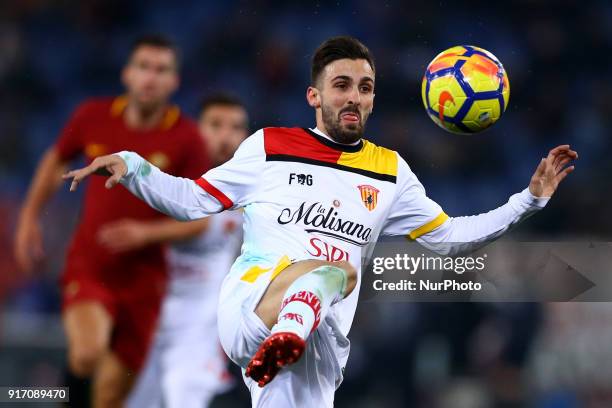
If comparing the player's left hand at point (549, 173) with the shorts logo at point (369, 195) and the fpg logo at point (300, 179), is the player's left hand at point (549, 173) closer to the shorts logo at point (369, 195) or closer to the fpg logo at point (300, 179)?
the shorts logo at point (369, 195)

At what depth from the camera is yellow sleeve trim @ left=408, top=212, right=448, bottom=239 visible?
183 inches

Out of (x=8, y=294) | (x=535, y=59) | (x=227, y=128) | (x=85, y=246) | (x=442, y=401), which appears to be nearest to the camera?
(x=85, y=246)

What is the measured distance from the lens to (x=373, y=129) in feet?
34.9

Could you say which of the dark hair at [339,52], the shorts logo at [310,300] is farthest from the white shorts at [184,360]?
the shorts logo at [310,300]

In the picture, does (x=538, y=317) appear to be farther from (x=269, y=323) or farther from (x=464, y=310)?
(x=269, y=323)

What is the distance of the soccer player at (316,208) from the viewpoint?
4.10 meters

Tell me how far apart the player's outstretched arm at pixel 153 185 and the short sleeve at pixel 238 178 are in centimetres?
4

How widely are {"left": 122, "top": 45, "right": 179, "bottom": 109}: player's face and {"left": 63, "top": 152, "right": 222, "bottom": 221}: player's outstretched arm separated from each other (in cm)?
216

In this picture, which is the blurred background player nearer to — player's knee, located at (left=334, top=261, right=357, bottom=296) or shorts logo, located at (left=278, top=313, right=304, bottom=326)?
player's knee, located at (left=334, top=261, right=357, bottom=296)

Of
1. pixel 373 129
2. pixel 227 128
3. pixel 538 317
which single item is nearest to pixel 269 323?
pixel 227 128

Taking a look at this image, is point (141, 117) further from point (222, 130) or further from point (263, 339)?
point (263, 339)

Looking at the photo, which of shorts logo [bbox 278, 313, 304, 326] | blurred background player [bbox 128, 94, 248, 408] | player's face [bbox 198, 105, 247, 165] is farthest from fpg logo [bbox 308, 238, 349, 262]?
player's face [bbox 198, 105, 247, 165]

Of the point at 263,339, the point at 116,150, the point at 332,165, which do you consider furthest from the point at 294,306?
the point at 116,150

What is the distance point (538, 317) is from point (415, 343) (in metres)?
1.09
